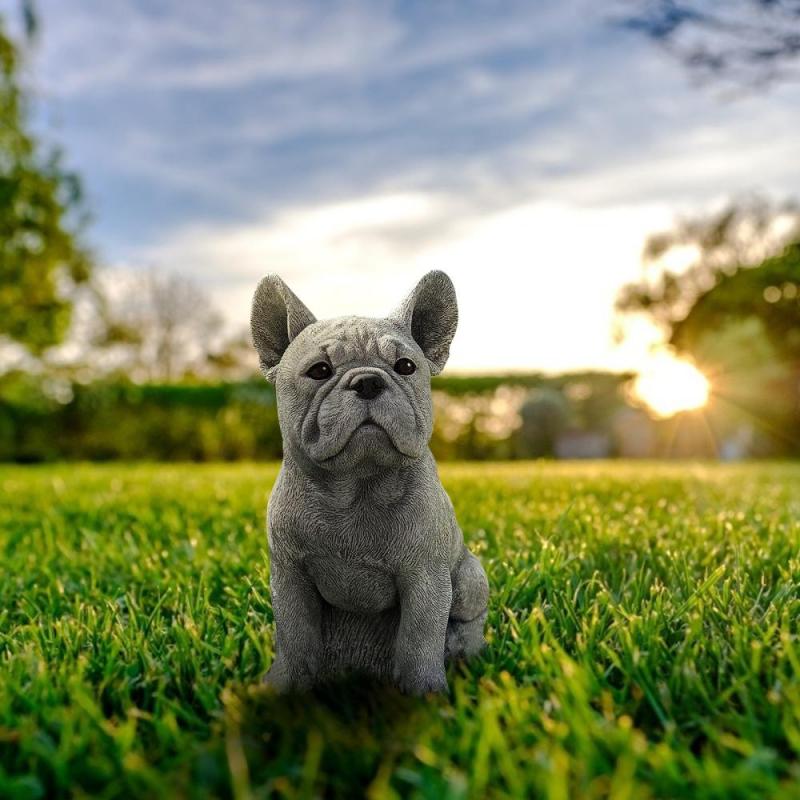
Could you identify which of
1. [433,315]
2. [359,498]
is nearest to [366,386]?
[359,498]

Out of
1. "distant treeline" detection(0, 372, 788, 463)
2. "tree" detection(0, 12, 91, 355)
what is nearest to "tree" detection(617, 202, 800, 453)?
"distant treeline" detection(0, 372, 788, 463)

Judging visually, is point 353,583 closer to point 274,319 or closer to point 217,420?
point 274,319

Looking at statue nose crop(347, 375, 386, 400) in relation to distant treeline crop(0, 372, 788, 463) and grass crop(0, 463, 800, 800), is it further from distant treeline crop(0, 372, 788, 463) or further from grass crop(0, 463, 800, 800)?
distant treeline crop(0, 372, 788, 463)

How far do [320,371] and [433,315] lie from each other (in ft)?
1.47

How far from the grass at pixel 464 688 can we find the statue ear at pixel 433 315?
993mm

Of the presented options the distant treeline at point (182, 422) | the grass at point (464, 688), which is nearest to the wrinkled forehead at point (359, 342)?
the grass at point (464, 688)

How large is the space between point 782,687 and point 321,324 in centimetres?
169

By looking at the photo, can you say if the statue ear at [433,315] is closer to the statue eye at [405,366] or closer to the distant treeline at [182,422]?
the statue eye at [405,366]

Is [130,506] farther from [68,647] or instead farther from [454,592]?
[454,592]

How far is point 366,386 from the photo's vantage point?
2074mm

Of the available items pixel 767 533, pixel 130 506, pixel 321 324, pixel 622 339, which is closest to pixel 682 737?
pixel 321 324

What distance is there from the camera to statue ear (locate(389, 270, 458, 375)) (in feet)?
7.84

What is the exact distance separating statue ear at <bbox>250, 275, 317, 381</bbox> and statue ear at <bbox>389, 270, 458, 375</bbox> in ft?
0.99

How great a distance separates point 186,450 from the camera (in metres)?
17.3
